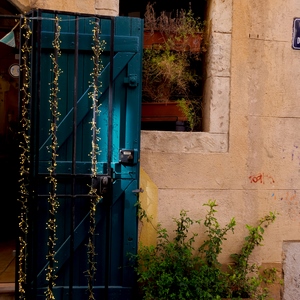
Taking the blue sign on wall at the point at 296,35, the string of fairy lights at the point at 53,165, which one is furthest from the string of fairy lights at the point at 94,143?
the blue sign on wall at the point at 296,35

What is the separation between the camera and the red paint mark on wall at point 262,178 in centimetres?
393

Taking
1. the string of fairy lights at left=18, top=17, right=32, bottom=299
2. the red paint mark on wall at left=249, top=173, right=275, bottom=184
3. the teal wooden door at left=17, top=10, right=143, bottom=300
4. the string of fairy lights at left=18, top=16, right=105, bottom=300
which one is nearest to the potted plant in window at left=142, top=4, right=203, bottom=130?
the teal wooden door at left=17, top=10, right=143, bottom=300

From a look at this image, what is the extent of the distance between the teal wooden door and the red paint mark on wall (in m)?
1.21

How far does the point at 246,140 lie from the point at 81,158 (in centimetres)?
164

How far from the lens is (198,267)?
3.77 m

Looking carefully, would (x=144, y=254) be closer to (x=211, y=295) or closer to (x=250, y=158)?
(x=211, y=295)

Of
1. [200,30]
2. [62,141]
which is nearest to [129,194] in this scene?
[62,141]

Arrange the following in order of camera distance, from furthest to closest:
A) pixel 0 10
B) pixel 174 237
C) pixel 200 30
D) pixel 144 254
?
pixel 0 10 < pixel 200 30 < pixel 174 237 < pixel 144 254

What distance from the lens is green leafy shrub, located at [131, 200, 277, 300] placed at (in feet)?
11.1

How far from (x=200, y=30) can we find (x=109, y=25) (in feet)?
3.51

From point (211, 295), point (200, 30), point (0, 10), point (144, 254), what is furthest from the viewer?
point (0, 10)

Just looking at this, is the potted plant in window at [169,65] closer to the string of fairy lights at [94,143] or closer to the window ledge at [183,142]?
the window ledge at [183,142]

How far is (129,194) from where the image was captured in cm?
360

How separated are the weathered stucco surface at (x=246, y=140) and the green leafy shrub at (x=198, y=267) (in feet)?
0.41
